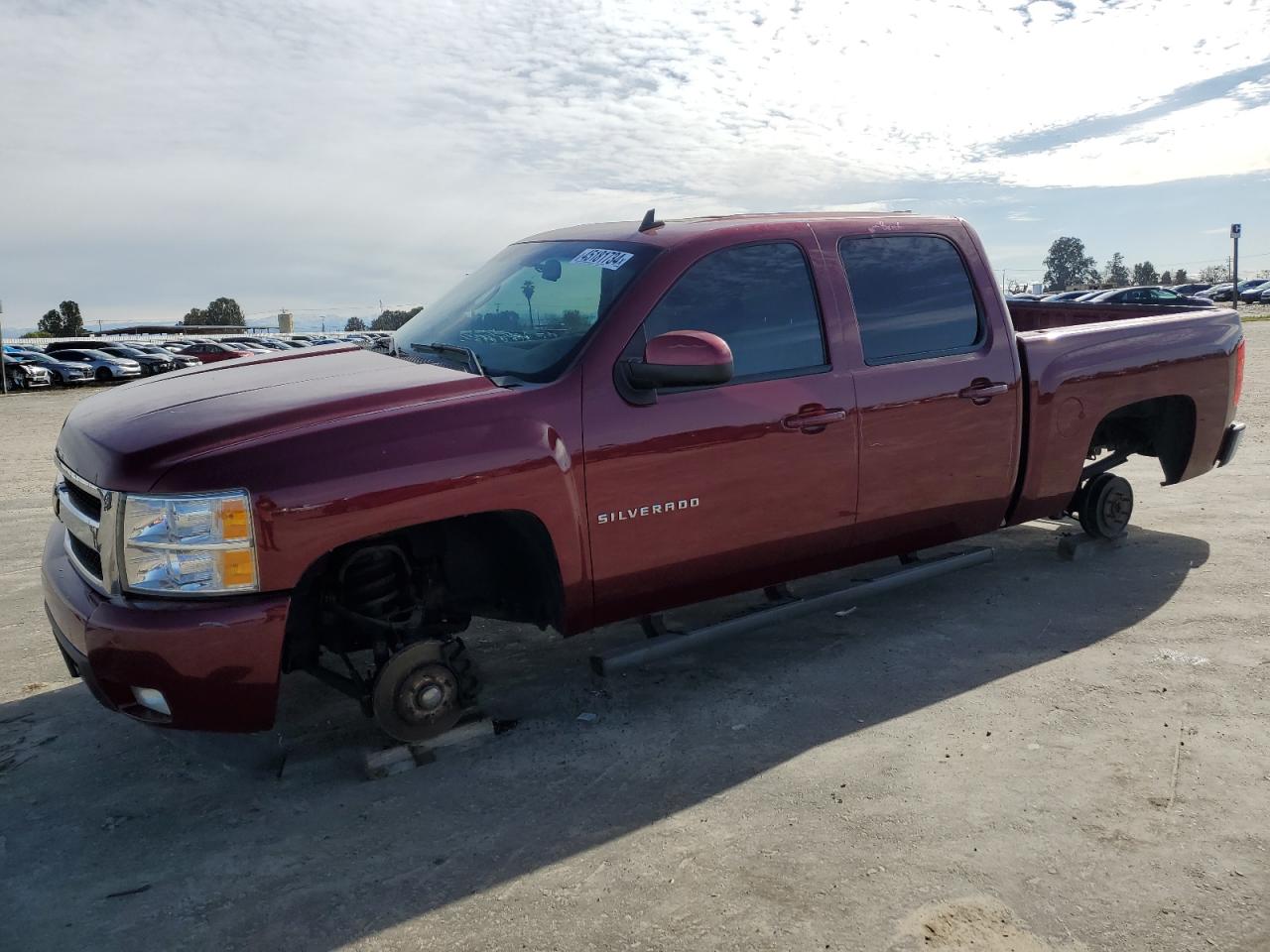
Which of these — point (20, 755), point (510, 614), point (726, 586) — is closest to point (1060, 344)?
point (726, 586)

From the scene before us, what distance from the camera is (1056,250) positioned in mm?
115500

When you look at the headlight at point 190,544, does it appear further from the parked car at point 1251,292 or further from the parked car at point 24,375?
the parked car at point 1251,292

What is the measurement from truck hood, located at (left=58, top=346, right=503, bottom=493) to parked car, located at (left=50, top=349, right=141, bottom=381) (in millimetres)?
33872

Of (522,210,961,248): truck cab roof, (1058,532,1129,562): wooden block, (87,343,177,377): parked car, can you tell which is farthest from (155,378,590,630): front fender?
(87,343,177,377): parked car

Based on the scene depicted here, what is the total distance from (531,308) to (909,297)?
1692 mm

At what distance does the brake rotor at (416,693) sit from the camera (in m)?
3.45

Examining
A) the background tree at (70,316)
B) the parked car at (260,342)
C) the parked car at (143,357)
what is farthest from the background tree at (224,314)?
the parked car at (143,357)

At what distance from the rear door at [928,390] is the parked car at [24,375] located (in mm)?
32023

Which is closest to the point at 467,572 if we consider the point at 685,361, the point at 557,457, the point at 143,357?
the point at 557,457

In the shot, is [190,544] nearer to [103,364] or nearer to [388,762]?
[388,762]

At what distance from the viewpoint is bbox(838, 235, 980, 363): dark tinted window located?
14.3 ft

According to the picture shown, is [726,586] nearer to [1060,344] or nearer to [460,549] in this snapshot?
[460,549]

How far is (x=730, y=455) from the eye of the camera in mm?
3852

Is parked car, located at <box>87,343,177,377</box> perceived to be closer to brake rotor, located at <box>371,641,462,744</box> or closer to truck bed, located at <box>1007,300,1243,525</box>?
truck bed, located at <box>1007,300,1243,525</box>
